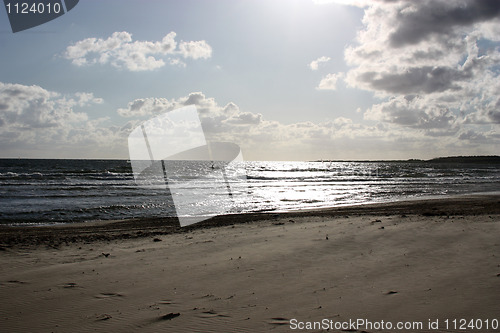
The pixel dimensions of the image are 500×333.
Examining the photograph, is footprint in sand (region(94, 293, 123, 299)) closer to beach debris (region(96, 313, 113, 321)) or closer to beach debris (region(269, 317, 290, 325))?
beach debris (region(96, 313, 113, 321))

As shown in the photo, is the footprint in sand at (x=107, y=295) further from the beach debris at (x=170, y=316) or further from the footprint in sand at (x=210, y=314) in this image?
the footprint in sand at (x=210, y=314)

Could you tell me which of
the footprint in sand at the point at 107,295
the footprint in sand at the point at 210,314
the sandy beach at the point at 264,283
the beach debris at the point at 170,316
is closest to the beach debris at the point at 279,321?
the sandy beach at the point at 264,283

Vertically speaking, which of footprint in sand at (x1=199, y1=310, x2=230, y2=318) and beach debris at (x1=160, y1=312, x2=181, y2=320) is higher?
beach debris at (x1=160, y1=312, x2=181, y2=320)

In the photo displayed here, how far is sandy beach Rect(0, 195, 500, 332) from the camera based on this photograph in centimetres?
411

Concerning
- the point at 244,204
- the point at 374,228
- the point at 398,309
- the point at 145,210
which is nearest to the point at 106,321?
the point at 398,309

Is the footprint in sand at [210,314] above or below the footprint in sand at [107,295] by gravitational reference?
below

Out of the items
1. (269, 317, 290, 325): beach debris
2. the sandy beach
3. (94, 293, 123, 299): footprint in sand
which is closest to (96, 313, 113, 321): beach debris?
the sandy beach

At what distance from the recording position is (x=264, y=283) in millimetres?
5309

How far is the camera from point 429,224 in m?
9.38

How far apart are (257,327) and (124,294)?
234 cm

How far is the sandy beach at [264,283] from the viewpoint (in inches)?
162

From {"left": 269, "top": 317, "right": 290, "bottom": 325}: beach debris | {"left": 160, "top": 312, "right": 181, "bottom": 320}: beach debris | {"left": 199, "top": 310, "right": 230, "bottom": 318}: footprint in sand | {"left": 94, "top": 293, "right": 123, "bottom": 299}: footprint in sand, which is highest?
{"left": 94, "top": 293, "right": 123, "bottom": 299}: footprint in sand

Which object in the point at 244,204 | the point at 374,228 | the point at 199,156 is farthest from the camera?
the point at 244,204

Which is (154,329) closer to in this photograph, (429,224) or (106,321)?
(106,321)
